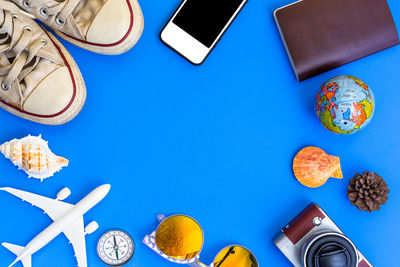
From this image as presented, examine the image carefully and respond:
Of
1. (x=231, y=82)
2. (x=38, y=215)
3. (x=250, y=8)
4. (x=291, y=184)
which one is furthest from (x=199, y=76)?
(x=38, y=215)

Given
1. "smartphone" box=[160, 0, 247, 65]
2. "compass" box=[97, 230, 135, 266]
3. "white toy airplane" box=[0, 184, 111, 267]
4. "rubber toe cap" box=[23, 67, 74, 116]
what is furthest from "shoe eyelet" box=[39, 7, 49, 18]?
"compass" box=[97, 230, 135, 266]

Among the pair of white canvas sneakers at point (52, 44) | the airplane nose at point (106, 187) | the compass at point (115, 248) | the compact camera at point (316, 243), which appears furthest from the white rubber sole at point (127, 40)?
the compact camera at point (316, 243)

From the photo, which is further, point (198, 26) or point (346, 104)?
point (198, 26)

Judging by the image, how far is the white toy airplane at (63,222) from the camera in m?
0.82

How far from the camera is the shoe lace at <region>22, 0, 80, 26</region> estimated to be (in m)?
0.77

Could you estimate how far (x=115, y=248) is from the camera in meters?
0.83

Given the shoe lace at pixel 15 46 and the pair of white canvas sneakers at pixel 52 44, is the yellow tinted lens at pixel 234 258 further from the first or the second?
the shoe lace at pixel 15 46

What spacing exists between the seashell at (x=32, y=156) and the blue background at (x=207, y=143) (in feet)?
0.12

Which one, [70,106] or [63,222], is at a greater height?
[70,106]

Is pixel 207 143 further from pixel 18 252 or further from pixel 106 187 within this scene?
pixel 18 252

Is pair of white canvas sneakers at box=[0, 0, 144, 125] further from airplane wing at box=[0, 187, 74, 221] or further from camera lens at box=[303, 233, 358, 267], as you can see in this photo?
camera lens at box=[303, 233, 358, 267]

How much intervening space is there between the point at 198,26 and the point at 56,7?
278 millimetres

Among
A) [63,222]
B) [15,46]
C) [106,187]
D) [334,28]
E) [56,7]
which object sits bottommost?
[63,222]

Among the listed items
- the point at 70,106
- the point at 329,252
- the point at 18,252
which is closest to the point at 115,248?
the point at 18,252
